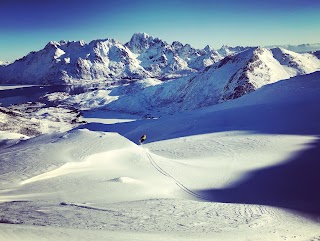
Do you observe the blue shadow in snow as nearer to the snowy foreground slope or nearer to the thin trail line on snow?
the snowy foreground slope

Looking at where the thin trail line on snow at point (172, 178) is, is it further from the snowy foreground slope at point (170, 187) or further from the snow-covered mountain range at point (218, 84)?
the snow-covered mountain range at point (218, 84)

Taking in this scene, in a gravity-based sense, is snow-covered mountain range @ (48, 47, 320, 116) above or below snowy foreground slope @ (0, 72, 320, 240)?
above

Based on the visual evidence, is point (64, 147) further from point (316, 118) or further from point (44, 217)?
point (316, 118)

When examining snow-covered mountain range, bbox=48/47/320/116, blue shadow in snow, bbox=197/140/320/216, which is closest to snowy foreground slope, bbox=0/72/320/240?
blue shadow in snow, bbox=197/140/320/216

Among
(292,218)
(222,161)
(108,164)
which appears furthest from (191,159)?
(292,218)

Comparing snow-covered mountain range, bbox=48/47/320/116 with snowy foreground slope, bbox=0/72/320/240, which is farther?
snow-covered mountain range, bbox=48/47/320/116

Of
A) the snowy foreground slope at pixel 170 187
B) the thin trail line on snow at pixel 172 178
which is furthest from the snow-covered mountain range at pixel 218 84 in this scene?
the thin trail line on snow at pixel 172 178

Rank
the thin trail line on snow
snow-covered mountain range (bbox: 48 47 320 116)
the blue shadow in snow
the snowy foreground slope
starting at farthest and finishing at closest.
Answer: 1. snow-covered mountain range (bbox: 48 47 320 116)
2. the thin trail line on snow
3. the blue shadow in snow
4. the snowy foreground slope

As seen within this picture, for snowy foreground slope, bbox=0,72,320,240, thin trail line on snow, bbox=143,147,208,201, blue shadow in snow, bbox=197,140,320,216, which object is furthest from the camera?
thin trail line on snow, bbox=143,147,208,201

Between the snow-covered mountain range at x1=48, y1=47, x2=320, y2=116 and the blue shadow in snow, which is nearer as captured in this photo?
the blue shadow in snow

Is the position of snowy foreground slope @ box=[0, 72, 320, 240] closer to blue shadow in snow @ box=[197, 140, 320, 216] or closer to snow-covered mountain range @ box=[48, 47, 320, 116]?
blue shadow in snow @ box=[197, 140, 320, 216]
